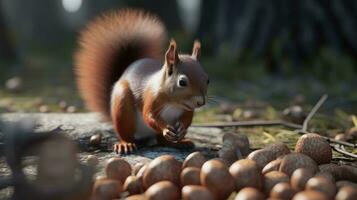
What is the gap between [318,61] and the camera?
399 centimetres

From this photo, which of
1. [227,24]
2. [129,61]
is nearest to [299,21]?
[227,24]

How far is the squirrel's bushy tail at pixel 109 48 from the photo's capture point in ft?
7.18

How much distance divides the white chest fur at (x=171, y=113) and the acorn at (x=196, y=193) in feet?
1.67

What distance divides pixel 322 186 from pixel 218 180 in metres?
0.24

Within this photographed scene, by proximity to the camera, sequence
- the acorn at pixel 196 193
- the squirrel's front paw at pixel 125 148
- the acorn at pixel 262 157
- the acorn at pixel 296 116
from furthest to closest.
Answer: the acorn at pixel 296 116
the squirrel's front paw at pixel 125 148
the acorn at pixel 262 157
the acorn at pixel 196 193

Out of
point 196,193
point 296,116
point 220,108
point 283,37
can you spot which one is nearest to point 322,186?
point 196,193

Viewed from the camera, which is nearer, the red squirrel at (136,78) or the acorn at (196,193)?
the acorn at (196,193)

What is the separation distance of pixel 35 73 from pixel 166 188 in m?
3.84

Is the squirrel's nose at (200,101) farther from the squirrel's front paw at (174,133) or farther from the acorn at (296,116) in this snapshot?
the acorn at (296,116)

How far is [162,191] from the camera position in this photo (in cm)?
131

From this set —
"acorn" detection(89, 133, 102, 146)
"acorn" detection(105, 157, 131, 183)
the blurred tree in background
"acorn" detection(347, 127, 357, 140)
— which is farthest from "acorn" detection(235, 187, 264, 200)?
the blurred tree in background

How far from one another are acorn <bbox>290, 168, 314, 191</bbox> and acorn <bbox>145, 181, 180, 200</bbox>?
283 millimetres

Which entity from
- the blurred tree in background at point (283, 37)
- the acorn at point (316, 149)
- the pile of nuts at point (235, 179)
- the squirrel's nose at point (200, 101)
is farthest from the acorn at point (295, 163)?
the blurred tree in background at point (283, 37)

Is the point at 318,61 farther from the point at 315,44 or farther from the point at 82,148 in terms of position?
the point at 82,148
